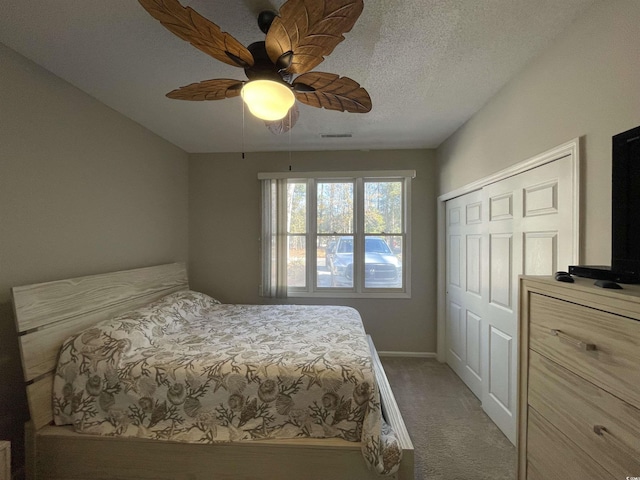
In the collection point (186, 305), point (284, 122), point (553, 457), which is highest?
point (284, 122)

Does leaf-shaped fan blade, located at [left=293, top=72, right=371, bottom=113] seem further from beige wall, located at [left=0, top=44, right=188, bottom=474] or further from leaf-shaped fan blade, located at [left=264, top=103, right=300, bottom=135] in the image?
beige wall, located at [left=0, top=44, right=188, bottom=474]

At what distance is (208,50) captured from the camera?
117 centimetres

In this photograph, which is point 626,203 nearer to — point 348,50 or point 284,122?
point 348,50

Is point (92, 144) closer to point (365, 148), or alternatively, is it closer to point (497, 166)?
point (365, 148)

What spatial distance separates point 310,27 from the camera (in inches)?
40.9

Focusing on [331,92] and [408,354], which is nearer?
[331,92]

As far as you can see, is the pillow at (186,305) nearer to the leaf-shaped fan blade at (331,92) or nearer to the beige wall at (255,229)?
the beige wall at (255,229)

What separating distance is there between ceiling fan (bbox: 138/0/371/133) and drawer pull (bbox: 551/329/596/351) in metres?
1.32

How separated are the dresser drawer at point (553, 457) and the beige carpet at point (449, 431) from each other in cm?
84

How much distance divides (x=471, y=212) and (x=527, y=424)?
1893 mm

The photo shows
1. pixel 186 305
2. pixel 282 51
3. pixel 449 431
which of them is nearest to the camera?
pixel 282 51

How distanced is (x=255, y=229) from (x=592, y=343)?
3.12 metres

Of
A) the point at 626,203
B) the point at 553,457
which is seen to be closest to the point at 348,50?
the point at 626,203

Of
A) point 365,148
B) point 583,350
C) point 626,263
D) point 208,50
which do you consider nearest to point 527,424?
point 583,350
